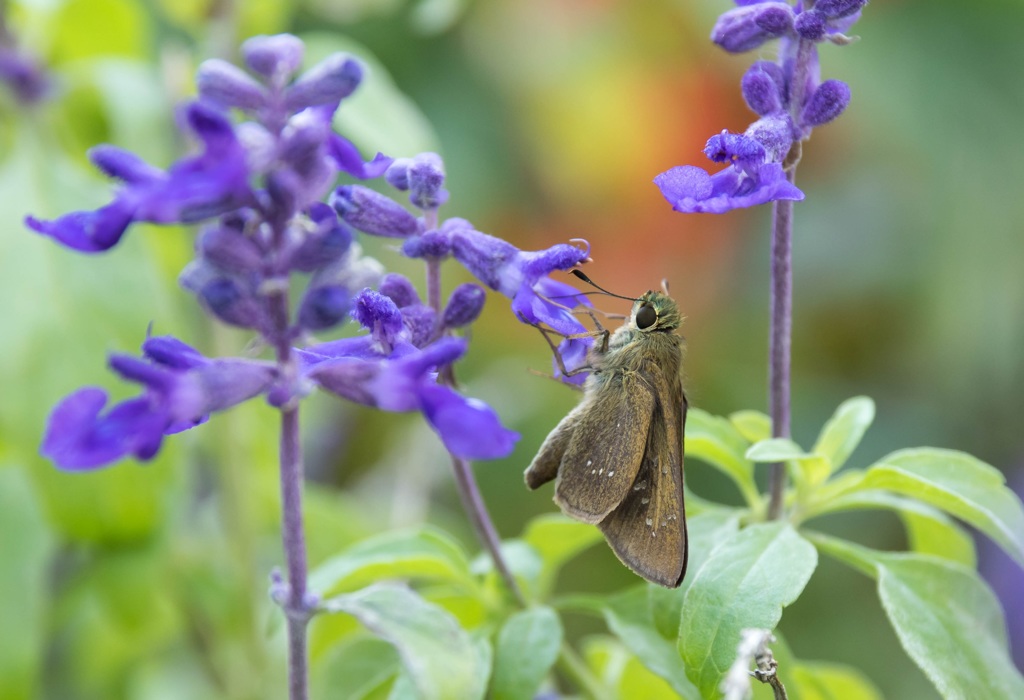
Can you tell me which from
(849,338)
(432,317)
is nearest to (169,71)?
(432,317)

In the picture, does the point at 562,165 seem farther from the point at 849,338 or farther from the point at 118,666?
the point at 118,666

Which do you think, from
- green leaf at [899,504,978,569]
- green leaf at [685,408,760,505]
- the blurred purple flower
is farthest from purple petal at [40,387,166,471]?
green leaf at [899,504,978,569]

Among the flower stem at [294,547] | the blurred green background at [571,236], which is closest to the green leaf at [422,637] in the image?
the flower stem at [294,547]

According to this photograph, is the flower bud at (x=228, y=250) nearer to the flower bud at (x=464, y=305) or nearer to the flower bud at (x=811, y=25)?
the flower bud at (x=464, y=305)

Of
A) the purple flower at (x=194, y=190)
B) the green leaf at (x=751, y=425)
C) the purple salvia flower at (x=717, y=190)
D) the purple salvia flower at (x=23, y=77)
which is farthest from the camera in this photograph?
the purple salvia flower at (x=23, y=77)

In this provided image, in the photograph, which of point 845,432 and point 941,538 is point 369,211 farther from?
point 941,538

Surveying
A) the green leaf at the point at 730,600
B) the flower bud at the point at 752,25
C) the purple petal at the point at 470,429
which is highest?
the flower bud at the point at 752,25
